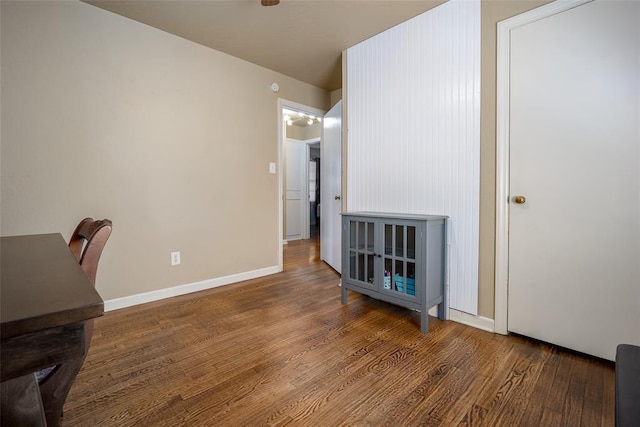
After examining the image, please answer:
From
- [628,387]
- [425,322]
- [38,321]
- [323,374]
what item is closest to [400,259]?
[425,322]

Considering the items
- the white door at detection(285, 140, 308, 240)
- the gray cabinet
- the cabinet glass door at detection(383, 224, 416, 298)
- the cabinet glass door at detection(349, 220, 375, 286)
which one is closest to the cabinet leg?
the gray cabinet

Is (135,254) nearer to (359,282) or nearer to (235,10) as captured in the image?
(359,282)

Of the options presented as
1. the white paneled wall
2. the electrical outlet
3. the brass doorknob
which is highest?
the white paneled wall

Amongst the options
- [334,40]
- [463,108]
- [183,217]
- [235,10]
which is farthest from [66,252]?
[334,40]

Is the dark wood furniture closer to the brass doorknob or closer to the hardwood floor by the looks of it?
the hardwood floor

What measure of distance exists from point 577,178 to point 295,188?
4.63 m

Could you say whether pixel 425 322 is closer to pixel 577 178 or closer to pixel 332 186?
pixel 577 178

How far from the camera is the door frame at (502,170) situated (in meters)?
1.89

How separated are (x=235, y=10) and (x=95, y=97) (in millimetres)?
1263

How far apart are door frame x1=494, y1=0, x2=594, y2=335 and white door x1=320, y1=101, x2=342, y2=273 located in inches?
64.0

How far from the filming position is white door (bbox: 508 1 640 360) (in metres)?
1.53

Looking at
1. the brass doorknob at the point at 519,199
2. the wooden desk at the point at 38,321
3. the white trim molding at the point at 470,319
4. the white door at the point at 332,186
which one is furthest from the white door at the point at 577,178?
the wooden desk at the point at 38,321

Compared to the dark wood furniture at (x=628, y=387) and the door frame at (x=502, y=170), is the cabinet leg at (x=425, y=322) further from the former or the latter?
the dark wood furniture at (x=628, y=387)

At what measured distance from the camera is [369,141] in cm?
269
